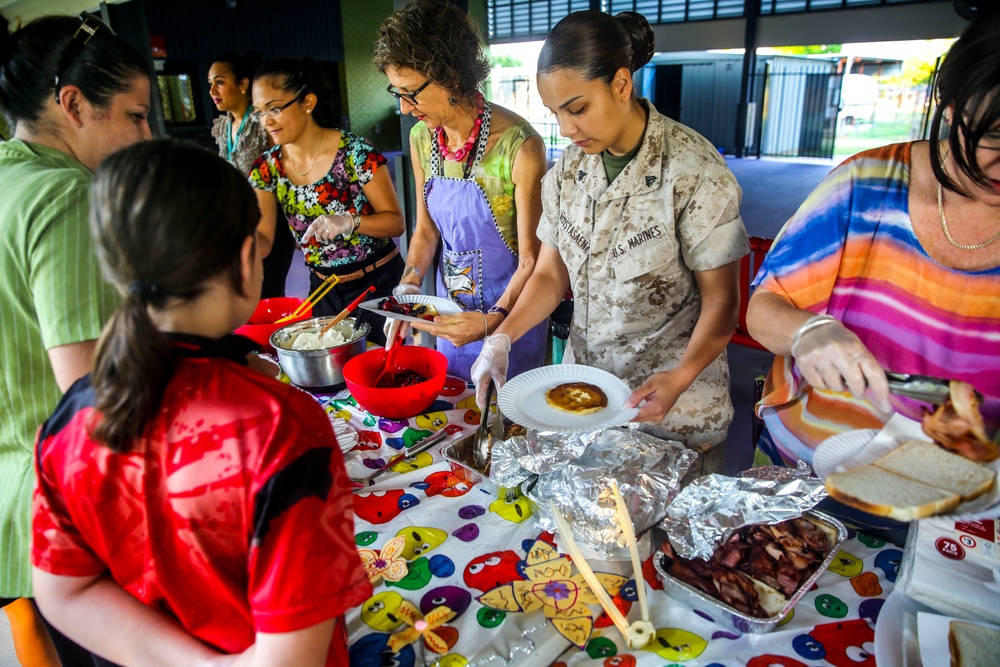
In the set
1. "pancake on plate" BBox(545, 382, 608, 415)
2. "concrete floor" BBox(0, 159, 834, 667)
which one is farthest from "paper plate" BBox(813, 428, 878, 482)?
"concrete floor" BBox(0, 159, 834, 667)

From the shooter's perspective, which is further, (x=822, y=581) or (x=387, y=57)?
(x=387, y=57)

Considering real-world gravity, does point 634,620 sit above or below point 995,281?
A: below

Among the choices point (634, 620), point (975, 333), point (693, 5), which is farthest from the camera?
point (693, 5)

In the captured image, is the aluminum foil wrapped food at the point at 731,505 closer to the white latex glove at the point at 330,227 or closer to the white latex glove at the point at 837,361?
the white latex glove at the point at 837,361

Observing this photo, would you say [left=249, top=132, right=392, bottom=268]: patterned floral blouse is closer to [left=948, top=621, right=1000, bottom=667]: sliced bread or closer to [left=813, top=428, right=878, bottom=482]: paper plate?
[left=813, top=428, right=878, bottom=482]: paper plate

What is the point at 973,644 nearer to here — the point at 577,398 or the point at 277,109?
the point at 577,398

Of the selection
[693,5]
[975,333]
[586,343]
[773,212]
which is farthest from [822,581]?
[693,5]

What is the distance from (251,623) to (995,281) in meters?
1.42

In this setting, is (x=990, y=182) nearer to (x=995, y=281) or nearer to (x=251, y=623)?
(x=995, y=281)

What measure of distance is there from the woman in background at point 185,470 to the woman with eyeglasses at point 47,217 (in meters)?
0.24

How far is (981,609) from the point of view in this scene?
0.97 meters

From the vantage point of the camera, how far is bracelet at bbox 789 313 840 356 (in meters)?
1.18

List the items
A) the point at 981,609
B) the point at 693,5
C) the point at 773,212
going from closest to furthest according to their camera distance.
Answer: the point at 981,609
the point at 773,212
the point at 693,5

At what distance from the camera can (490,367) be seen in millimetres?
1710
